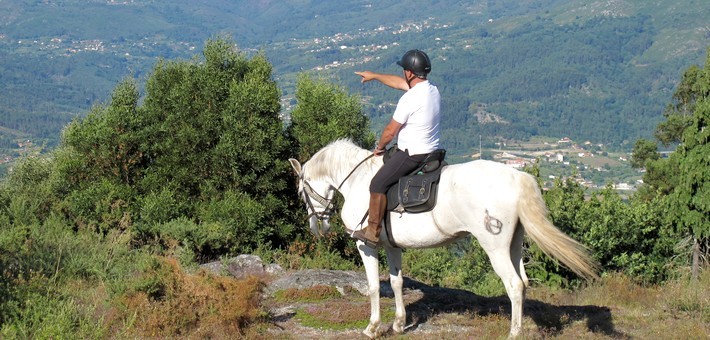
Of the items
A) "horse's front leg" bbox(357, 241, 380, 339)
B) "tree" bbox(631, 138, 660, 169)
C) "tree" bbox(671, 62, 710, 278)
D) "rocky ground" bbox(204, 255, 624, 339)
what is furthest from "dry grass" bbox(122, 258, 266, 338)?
"tree" bbox(631, 138, 660, 169)

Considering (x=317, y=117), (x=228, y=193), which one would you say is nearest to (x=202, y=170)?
(x=228, y=193)

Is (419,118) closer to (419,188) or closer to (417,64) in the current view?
(417,64)

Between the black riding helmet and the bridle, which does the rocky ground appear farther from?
the black riding helmet

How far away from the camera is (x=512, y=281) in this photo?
8.21m

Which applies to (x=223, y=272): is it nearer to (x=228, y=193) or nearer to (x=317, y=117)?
(x=228, y=193)

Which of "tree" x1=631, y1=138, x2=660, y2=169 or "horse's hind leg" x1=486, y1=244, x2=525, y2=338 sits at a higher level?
"horse's hind leg" x1=486, y1=244, x2=525, y2=338

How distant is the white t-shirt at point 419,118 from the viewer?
8539 millimetres

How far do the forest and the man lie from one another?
14.8ft

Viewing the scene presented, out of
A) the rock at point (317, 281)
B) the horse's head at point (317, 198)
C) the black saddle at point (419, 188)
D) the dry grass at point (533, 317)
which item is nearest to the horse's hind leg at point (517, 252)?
the dry grass at point (533, 317)

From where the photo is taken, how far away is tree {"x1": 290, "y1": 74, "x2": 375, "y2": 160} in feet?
67.2

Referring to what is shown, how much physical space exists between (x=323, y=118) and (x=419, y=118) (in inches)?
506

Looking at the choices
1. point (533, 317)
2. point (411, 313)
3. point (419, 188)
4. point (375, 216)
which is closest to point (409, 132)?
point (419, 188)

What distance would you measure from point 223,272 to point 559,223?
862cm

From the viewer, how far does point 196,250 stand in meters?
14.9
